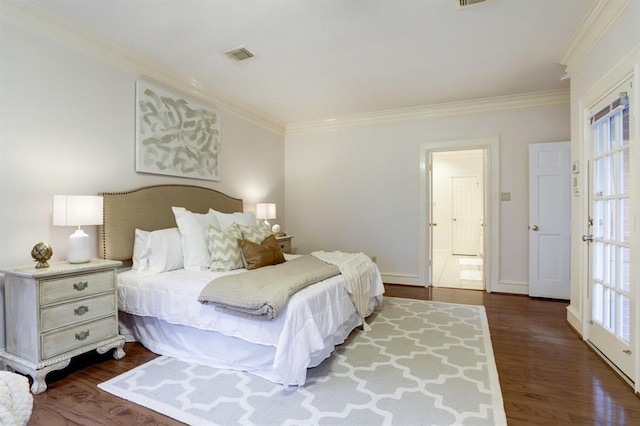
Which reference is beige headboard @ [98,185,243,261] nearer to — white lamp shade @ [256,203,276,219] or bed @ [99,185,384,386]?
bed @ [99,185,384,386]

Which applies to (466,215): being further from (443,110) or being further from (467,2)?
(467,2)

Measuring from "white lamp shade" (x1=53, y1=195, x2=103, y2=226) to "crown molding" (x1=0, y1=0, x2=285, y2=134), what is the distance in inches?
51.4

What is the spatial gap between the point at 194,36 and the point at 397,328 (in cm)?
318

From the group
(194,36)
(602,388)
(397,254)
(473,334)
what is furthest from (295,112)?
(602,388)

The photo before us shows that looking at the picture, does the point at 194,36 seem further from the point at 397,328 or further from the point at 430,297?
the point at 430,297

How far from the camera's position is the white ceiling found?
8.04 feet

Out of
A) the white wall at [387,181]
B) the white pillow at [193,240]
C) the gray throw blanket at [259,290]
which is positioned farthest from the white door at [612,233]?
the white pillow at [193,240]

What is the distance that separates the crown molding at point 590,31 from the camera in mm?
2320

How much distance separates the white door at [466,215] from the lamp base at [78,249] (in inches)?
317

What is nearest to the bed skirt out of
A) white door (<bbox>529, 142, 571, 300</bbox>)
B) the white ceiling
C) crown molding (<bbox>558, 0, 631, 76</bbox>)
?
the white ceiling

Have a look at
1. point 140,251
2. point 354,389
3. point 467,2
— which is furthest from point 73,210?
point 467,2

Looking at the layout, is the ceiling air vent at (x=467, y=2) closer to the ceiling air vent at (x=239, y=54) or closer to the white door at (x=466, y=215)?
the ceiling air vent at (x=239, y=54)

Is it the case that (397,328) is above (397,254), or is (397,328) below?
below

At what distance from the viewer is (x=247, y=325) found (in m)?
2.20
